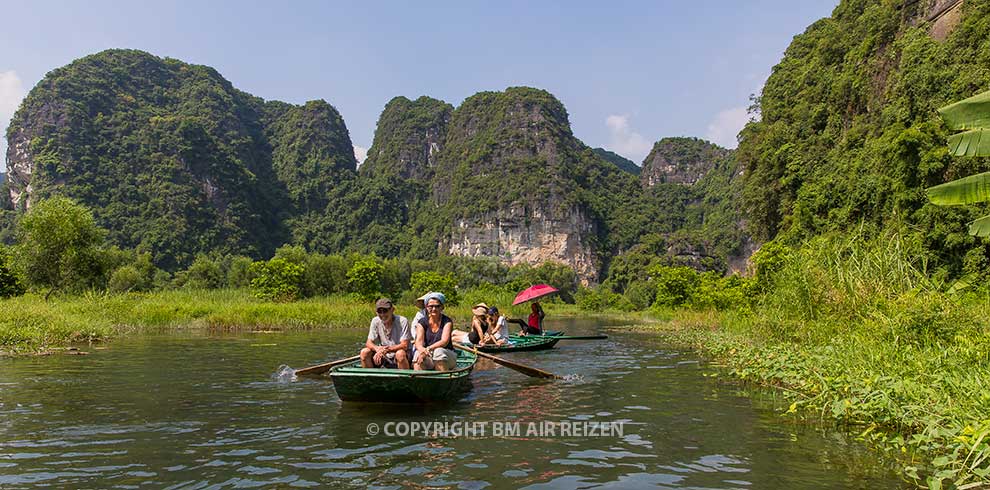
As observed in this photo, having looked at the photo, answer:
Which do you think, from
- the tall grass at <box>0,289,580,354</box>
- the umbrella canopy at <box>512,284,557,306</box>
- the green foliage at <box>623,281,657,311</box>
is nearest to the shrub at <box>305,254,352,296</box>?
the tall grass at <box>0,289,580,354</box>

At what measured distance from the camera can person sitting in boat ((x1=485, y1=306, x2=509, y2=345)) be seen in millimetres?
13839

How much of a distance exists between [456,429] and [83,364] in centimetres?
827

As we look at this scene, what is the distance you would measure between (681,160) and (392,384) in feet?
459

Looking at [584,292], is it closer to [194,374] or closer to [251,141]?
[194,374]

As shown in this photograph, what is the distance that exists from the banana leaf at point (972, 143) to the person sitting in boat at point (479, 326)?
9096mm

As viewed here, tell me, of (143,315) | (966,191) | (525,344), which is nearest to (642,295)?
(143,315)

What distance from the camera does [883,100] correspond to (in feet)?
90.1

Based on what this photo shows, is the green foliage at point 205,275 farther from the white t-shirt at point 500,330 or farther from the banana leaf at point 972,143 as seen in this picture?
the banana leaf at point 972,143

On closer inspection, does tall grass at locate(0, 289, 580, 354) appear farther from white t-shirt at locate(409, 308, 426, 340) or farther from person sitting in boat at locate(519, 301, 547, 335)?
person sitting in boat at locate(519, 301, 547, 335)

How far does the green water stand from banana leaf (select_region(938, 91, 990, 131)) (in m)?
3.29

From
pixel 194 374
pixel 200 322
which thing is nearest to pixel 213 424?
pixel 194 374

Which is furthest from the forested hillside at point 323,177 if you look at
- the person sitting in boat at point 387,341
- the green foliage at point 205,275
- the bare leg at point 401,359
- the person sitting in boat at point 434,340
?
the bare leg at point 401,359

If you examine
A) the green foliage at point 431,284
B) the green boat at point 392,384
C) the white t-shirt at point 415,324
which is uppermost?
the green foliage at point 431,284

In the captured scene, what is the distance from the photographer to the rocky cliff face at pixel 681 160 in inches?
5364
